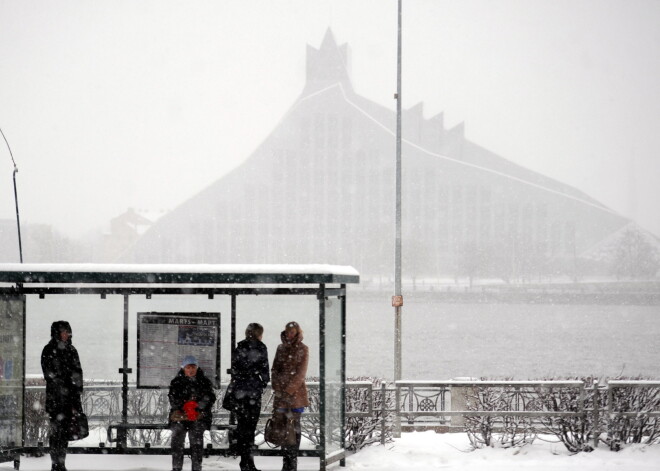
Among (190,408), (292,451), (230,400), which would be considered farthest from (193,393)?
(292,451)

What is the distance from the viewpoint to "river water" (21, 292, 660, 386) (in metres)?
64.5

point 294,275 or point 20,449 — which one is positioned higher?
point 294,275

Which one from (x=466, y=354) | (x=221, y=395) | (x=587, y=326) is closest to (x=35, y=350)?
(x=466, y=354)

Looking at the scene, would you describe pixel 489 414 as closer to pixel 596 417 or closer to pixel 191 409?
pixel 596 417

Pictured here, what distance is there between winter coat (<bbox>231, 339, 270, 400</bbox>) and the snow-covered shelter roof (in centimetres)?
77

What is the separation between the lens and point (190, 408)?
925cm

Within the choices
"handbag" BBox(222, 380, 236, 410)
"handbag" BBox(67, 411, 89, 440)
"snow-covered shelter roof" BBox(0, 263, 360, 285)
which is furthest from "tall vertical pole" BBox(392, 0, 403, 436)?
"handbag" BBox(67, 411, 89, 440)

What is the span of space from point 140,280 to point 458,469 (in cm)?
438

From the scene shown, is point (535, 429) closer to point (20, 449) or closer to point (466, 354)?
point (20, 449)

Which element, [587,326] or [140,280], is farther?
[587,326]

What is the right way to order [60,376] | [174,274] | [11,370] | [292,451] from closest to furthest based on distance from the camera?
[60,376] → [292,451] → [174,274] → [11,370]

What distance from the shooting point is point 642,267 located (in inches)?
7515

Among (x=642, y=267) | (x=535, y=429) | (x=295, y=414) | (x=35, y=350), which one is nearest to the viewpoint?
(x=295, y=414)

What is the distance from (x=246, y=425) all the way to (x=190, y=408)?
2.75 feet
